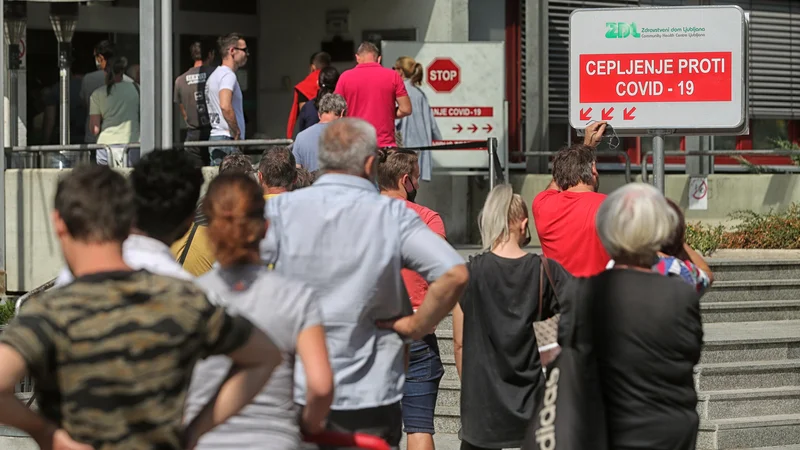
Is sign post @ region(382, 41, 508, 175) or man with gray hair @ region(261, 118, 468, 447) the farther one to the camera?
sign post @ region(382, 41, 508, 175)

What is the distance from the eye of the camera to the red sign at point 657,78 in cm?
998

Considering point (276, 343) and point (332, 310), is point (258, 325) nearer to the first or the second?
point (276, 343)

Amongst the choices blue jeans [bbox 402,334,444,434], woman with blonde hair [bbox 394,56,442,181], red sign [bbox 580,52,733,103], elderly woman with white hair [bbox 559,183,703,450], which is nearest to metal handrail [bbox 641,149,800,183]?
woman with blonde hair [bbox 394,56,442,181]

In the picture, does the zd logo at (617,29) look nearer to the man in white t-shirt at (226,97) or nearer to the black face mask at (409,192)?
the man in white t-shirt at (226,97)

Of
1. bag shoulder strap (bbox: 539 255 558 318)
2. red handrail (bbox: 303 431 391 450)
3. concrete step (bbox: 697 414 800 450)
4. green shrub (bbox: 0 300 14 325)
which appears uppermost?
bag shoulder strap (bbox: 539 255 558 318)

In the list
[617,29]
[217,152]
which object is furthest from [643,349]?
[217,152]

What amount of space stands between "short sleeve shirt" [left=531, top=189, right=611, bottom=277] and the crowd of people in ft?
0.03

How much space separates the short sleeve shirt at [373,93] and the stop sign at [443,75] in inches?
136

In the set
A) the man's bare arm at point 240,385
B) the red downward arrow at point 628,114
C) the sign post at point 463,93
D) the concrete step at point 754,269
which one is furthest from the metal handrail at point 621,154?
the man's bare arm at point 240,385

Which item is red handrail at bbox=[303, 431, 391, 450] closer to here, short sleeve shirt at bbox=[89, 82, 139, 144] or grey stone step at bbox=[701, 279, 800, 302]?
grey stone step at bbox=[701, 279, 800, 302]

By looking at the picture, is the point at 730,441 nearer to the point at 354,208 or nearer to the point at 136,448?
the point at 354,208

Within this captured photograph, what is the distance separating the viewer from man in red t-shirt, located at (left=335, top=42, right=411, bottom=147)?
9953 millimetres

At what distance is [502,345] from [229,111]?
6334mm

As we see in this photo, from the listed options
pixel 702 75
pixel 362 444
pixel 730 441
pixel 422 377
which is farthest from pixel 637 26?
pixel 362 444
